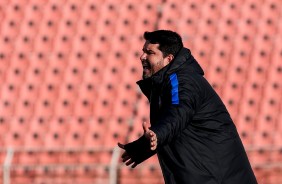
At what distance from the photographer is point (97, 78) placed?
9.06 meters

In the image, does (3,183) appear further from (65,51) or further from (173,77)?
(173,77)

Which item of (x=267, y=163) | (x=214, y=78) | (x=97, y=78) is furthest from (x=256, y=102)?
(x=97, y=78)

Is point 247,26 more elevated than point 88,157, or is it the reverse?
point 247,26

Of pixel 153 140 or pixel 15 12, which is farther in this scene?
pixel 15 12

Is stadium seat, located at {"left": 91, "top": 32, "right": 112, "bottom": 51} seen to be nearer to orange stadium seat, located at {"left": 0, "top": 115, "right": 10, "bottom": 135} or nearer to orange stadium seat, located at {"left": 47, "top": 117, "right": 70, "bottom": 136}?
orange stadium seat, located at {"left": 47, "top": 117, "right": 70, "bottom": 136}

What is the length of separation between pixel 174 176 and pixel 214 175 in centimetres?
16

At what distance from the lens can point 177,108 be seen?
272cm

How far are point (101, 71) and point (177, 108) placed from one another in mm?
6430

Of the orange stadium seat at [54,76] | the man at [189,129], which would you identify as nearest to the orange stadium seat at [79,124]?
the orange stadium seat at [54,76]

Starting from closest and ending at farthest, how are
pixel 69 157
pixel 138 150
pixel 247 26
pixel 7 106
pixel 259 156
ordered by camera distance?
pixel 138 150, pixel 259 156, pixel 69 157, pixel 7 106, pixel 247 26

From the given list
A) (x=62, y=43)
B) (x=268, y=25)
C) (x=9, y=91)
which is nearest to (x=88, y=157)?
(x=9, y=91)

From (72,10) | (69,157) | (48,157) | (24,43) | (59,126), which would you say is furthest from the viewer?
(72,10)

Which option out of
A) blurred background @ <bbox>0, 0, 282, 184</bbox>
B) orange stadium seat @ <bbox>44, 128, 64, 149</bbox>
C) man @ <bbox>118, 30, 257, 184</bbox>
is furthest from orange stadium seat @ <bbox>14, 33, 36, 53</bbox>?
man @ <bbox>118, 30, 257, 184</bbox>

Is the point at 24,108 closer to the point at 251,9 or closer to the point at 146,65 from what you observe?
the point at 251,9
